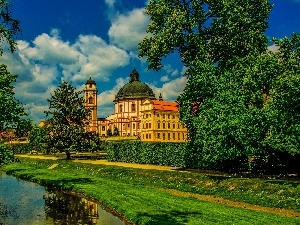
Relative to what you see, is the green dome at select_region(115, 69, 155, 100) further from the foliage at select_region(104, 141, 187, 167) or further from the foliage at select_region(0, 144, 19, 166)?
the foliage at select_region(0, 144, 19, 166)

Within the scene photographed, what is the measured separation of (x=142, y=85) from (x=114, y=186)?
12720 centimetres

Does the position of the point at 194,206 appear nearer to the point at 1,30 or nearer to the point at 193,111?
the point at 1,30

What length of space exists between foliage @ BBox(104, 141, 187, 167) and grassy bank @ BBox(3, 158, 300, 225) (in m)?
7.40

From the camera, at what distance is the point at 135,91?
503 ft

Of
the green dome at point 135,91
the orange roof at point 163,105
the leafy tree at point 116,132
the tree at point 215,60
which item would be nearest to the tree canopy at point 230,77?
the tree at point 215,60

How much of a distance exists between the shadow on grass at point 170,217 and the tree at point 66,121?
4458 cm

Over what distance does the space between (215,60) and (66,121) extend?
3335 centimetres

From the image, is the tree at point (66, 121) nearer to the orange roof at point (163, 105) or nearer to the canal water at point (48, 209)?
the canal water at point (48, 209)

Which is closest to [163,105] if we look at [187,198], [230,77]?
[230,77]

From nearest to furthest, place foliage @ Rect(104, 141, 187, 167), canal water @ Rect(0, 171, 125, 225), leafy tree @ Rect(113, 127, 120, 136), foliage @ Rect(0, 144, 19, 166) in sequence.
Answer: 1. canal water @ Rect(0, 171, 125, 225)
2. foliage @ Rect(0, 144, 19, 166)
3. foliage @ Rect(104, 141, 187, 167)
4. leafy tree @ Rect(113, 127, 120, 136)

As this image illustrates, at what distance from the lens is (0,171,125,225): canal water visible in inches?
779

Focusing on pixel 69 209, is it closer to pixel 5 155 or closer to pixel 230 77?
pixel 5 155

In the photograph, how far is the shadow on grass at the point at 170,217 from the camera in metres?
17.4

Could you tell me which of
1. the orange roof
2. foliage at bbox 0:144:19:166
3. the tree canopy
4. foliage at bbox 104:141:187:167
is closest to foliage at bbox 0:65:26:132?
foliage at bbox 0:144:19:166
